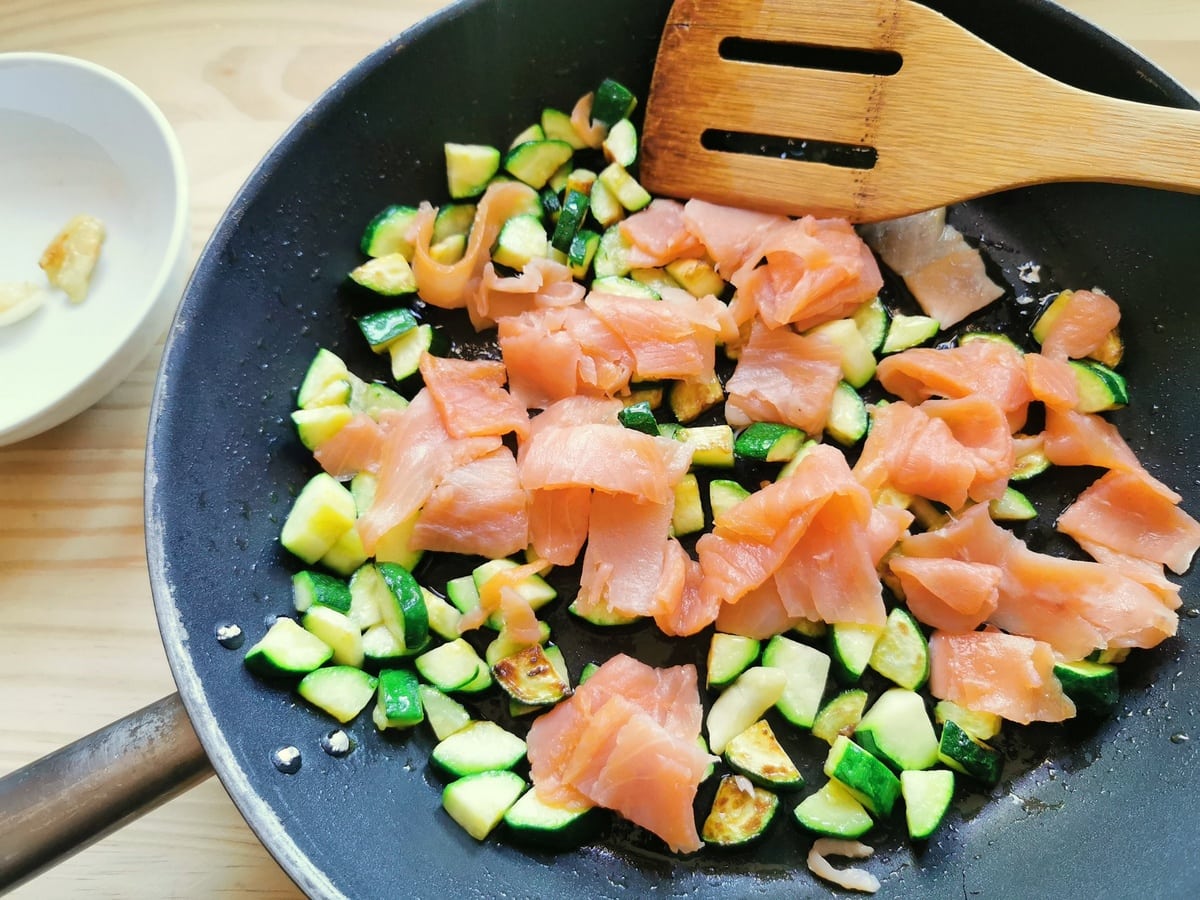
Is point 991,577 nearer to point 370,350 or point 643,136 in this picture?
point 643,136

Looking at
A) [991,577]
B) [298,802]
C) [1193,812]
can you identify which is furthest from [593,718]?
[1193,812]

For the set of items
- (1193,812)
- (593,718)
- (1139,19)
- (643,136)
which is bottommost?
(1193,812)

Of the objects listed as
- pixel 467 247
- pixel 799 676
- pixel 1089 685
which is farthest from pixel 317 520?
pixel 1089 685

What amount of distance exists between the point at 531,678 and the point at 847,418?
3.20 feet

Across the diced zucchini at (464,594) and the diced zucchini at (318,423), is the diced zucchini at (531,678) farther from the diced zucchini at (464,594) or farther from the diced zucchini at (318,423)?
the diced zucchini at (318,423)

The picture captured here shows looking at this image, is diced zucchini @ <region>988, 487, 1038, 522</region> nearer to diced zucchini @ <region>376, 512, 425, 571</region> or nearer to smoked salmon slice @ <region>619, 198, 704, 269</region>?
smoked salmon slice @ <region>619, 198, 704, 269</region>

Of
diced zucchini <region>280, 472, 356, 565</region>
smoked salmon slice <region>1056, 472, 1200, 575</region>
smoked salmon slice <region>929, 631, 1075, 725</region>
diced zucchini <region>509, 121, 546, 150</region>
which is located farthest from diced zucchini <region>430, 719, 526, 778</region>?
diced zucchini <region>509, 121, 546, 150</region>

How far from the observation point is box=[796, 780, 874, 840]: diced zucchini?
1.83 m

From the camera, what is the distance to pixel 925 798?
183 cm

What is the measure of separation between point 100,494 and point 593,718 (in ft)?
4.49

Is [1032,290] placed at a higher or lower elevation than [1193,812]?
higher

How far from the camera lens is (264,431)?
2.01 meters

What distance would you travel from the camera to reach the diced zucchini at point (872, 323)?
2217 millimetres

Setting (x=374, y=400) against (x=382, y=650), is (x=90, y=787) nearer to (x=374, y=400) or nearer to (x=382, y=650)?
(x=382, y=650)
